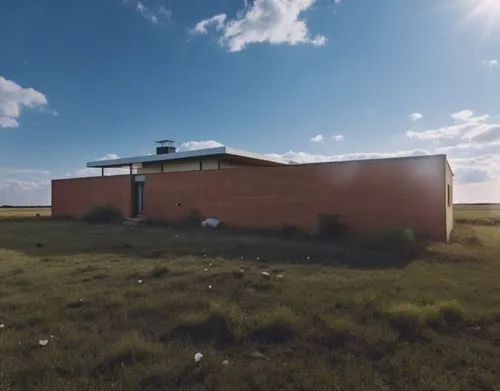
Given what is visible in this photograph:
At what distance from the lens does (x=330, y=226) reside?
14914mm

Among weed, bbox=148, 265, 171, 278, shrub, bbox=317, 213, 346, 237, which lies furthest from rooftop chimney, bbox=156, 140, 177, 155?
weed, bbox=148, 265, 171, 278

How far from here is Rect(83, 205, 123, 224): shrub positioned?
22578mm

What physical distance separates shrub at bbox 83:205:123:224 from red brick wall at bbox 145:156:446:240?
10.3ft

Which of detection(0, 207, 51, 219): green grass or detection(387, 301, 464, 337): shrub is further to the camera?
detection(0, 207, 51, 219): green grass

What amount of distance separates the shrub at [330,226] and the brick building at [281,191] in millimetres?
333

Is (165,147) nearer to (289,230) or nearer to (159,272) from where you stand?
(289,230)

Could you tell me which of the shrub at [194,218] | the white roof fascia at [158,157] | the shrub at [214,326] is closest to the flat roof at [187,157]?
the white roof fascia at [158,157]

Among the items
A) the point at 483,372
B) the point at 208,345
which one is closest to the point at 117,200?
the point at 208,345

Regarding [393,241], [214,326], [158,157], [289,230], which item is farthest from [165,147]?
[214,326]

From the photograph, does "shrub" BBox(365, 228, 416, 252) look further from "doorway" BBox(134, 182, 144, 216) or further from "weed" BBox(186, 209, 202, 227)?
"doorway" BBox(134, 182, 144, 216)

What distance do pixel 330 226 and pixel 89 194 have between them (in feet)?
57.4

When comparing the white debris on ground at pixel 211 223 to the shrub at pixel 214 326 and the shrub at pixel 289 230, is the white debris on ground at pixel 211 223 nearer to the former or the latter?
the shrub at pixel 289 230

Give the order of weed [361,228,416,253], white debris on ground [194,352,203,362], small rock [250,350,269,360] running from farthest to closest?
weed [361,228,416,253]
small rock [250,350,269,360]
white debris on ground [194,352,203,362]

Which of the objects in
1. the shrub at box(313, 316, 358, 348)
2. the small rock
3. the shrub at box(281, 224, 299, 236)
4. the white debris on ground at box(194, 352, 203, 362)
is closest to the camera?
the white debris on ground at box(194, 352, 203, 362)
